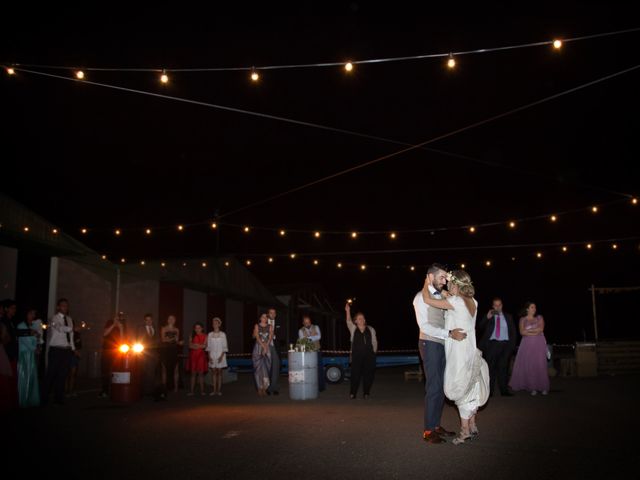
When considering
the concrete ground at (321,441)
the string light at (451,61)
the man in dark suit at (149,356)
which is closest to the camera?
the concrete ground at (321,441)

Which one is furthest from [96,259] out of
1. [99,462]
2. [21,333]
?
[99,462]

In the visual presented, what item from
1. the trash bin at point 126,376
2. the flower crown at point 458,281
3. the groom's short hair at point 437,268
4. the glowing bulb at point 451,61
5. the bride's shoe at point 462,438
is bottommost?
the bride's shoe at point 462,438

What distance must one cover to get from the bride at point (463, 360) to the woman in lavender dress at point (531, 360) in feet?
16.9

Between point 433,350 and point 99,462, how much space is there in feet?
10.3

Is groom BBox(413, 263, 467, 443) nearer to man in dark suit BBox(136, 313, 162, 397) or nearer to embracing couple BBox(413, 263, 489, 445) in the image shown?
embracing couple BBox(413, 263, 489, 445)

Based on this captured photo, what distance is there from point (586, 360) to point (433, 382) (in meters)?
11.0

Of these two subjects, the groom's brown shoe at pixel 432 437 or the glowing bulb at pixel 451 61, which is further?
the glowing bulb at pixel 451 61

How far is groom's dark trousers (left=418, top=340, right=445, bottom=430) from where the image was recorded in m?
5.59

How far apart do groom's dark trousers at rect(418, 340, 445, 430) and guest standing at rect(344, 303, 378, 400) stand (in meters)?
4.73

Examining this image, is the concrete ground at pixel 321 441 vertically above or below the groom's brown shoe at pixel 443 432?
below

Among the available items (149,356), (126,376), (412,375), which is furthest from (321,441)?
(412,375)

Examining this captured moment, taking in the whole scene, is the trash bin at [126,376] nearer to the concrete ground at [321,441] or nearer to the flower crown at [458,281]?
the concrete ground at [321,441]

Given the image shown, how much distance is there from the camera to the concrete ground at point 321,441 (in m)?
4.46

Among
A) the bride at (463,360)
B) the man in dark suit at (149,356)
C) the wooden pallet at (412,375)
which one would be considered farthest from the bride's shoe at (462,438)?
the wooden pallet at (412,375)
